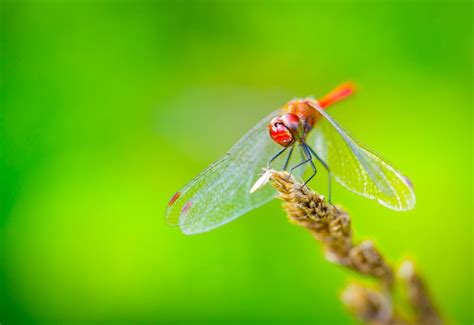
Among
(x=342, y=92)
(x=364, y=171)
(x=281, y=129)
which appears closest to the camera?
(x=364, y=171)

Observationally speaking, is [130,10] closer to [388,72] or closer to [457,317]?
[388,72]

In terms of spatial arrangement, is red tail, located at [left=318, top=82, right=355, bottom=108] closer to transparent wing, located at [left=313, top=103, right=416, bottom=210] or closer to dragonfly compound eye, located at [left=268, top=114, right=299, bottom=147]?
Result: transparent wing, located at [left=313, top=103, right=416, bottom=210]

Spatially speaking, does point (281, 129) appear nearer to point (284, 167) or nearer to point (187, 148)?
point (284, 167)

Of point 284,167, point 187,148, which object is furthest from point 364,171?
point 187,148

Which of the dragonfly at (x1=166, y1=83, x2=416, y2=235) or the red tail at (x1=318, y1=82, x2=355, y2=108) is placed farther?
the red tail at (x1=318, y1=82, x2=355, y2=108)

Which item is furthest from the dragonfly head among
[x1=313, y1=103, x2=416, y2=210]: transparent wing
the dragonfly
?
[x1=313, y1=103, x2=416, y2=210]: transparent wing

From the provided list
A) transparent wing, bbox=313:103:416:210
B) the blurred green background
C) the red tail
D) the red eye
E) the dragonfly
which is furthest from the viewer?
the blurred green background

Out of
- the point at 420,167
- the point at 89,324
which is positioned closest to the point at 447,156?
the point at 420,167
